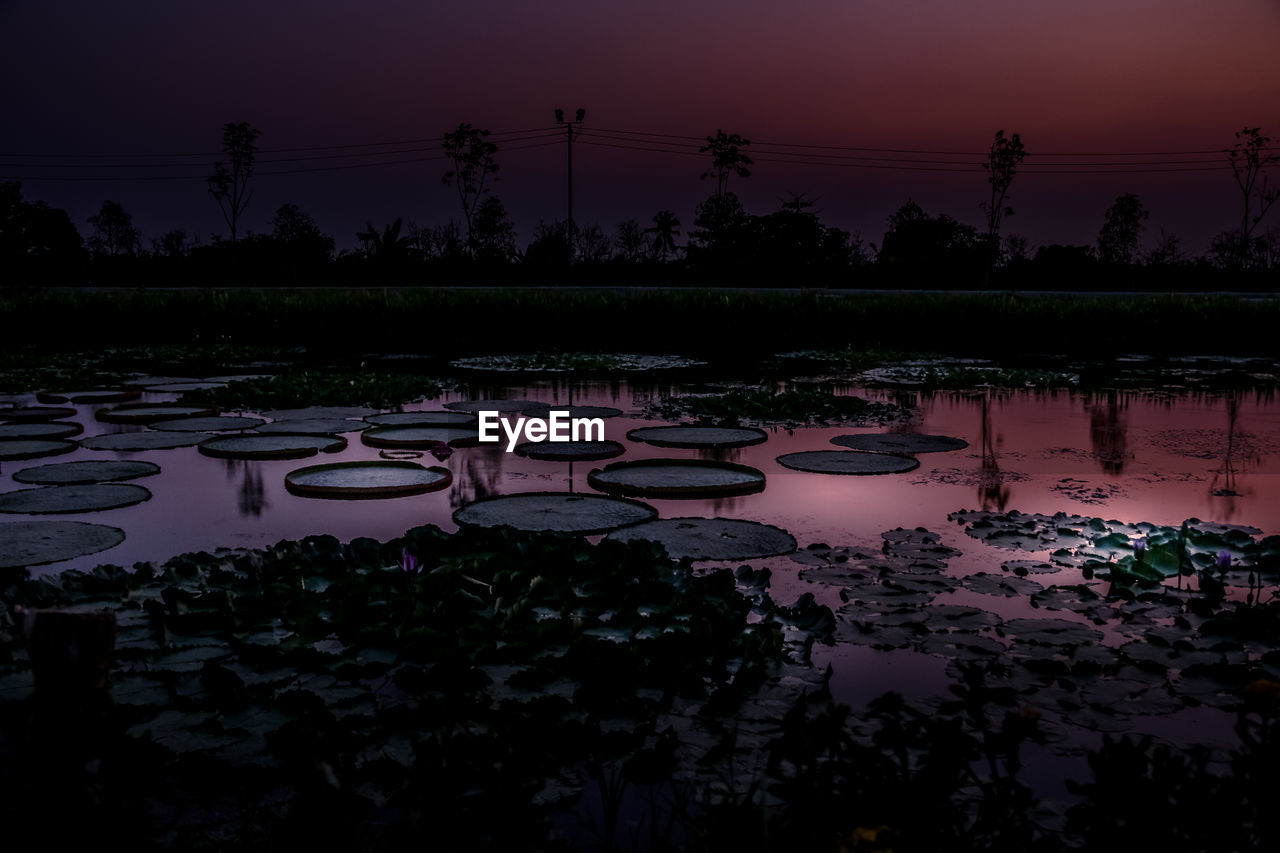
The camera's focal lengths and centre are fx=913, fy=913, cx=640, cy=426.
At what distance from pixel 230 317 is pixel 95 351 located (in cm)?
235

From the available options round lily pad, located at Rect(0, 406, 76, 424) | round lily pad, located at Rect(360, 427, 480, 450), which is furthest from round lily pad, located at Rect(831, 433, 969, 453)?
round lily pad, located at Rect(0, 406, 76, 424)

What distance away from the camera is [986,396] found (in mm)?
10750

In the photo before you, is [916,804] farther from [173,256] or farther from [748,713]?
[173,256]

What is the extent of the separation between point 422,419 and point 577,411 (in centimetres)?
152

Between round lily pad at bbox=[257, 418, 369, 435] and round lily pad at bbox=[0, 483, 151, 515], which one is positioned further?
round lily pad at bbox=[257, 418, 369, 435]

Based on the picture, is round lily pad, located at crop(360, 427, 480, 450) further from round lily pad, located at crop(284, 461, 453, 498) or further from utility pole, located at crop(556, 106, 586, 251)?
utility pole, located at crop(556, 106, 586, 251)

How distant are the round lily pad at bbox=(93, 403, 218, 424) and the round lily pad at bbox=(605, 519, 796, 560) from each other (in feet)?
18.6

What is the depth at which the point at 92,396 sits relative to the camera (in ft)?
32.1

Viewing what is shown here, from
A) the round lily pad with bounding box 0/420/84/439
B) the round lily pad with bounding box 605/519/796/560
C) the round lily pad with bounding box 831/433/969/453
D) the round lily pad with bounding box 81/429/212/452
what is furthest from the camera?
the round lily pad with bounding box 0/420/84/439

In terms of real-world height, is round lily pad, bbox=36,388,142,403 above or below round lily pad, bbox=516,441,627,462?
above

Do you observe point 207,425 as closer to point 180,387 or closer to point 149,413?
point 149,413

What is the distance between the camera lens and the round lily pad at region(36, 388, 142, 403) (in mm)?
9703

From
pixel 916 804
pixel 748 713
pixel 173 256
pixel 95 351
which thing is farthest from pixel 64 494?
pixel 173 256

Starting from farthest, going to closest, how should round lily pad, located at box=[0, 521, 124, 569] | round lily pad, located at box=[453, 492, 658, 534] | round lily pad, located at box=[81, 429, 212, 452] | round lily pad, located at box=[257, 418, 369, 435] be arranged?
1. round lily pad, located at box=[257, 418, 369, 435]
2. round lily pad, located at box=[81, 429, 212, 452]
3. round lily pad, located at box=[453, 492, 658, 534]
4. round lily pad, located at box=[0, 521, 124, 569]
